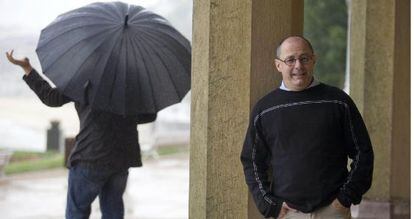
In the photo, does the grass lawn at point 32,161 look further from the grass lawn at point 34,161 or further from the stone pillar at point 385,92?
the stone pillar at point 385,92

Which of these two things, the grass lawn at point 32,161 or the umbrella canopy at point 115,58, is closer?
the umbrella canopy at point 115,58

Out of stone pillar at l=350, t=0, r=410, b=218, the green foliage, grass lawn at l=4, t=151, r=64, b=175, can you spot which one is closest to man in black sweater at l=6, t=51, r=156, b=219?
stone pillar at l=350, t=0, r=410, b=218

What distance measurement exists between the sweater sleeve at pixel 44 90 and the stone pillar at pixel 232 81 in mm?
1184

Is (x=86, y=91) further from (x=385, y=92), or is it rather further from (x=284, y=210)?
(x=385, y=92)

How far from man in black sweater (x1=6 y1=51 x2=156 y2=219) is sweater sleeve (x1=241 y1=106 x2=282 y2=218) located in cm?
151

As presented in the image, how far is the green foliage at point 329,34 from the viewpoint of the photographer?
71.6 ft

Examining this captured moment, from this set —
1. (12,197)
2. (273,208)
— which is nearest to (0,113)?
(12,197)

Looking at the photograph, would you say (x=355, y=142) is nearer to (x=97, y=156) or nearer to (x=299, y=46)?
(x=299, y=46)

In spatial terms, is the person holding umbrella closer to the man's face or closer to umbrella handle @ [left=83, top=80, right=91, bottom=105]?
umbrella handle @ [left=83, top=80, right=91, bottom=105]

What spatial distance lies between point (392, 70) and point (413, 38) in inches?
188

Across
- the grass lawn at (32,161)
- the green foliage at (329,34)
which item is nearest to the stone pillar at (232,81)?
the grass lawn at (32,161)

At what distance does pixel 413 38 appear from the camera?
7.27 ft

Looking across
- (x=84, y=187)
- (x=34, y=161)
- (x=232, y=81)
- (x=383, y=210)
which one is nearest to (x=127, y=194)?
(x=383, y=210)

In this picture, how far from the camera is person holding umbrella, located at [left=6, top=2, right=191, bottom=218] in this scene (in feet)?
14.9
